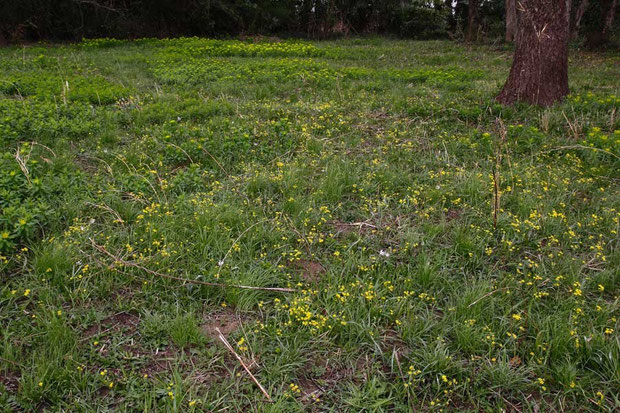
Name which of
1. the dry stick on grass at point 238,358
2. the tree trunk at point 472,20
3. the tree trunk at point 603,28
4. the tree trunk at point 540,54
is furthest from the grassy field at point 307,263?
the tree trunk at point 472,20

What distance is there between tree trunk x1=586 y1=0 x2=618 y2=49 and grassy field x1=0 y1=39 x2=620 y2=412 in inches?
528

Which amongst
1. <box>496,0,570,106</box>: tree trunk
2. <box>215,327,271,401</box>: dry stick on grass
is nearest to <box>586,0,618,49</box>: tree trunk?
<box>496,0,570,106</box>: tree trunk

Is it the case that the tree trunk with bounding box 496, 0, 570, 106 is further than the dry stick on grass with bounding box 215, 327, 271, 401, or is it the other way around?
the tree trunk with bounding box 496, 0, 570, 106

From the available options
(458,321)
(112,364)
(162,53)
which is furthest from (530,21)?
(162,53)

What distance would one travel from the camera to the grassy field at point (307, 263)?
90.0 inches

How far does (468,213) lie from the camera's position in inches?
152

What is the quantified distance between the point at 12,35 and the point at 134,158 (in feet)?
49.2

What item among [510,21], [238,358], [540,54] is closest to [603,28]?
[510,21]

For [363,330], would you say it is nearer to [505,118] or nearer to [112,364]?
[112,364]

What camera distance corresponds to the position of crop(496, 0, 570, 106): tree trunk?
6625 mm

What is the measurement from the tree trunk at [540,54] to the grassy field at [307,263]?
0.81m

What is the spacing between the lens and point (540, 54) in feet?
22.0

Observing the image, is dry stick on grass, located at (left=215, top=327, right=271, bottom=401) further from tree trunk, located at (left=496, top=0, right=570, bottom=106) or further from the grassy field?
tree trunk, located at (left=496, top=0, right=570, bottom=106)

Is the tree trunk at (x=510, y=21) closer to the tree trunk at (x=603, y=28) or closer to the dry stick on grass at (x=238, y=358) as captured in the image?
the tree trunk at (x=603, y=28)
